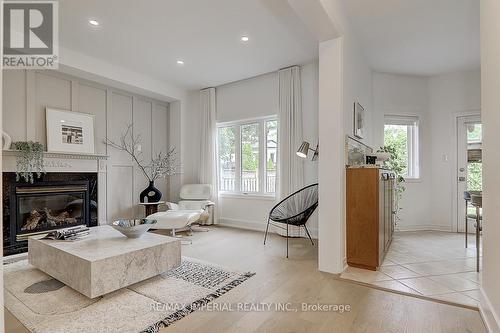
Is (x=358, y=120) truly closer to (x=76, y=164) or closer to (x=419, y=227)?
(x=419, y=227)

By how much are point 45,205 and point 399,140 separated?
5921 mm

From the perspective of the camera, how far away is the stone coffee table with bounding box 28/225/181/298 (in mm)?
2121

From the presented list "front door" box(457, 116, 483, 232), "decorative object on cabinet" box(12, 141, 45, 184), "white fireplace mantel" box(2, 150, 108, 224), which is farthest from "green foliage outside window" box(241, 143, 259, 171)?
"front door" box(457, 116, 483, 232)

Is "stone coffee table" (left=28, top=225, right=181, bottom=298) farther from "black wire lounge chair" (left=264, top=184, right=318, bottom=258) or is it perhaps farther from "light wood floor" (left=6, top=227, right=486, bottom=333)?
"black wire lounge chair" (left=264, top=184, right=318, bottom=258)

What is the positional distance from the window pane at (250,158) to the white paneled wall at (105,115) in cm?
179

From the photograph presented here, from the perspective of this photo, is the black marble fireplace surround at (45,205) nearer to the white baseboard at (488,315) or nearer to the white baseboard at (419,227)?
the white baseboard at (488,315)

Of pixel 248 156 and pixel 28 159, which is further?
pixel 248 156

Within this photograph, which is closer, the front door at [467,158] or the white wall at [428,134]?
the front door at [467,158]

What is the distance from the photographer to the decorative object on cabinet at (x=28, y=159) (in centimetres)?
362

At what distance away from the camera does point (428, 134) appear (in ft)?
15.8

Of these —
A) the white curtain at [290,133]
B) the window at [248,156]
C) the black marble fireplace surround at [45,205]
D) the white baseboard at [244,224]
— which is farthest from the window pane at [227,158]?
the black marble fireplace surround at [45,205]

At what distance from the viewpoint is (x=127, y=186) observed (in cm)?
515

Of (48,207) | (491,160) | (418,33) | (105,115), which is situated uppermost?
(418,33)

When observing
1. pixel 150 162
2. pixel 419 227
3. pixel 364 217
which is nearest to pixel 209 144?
pixel 150 162
